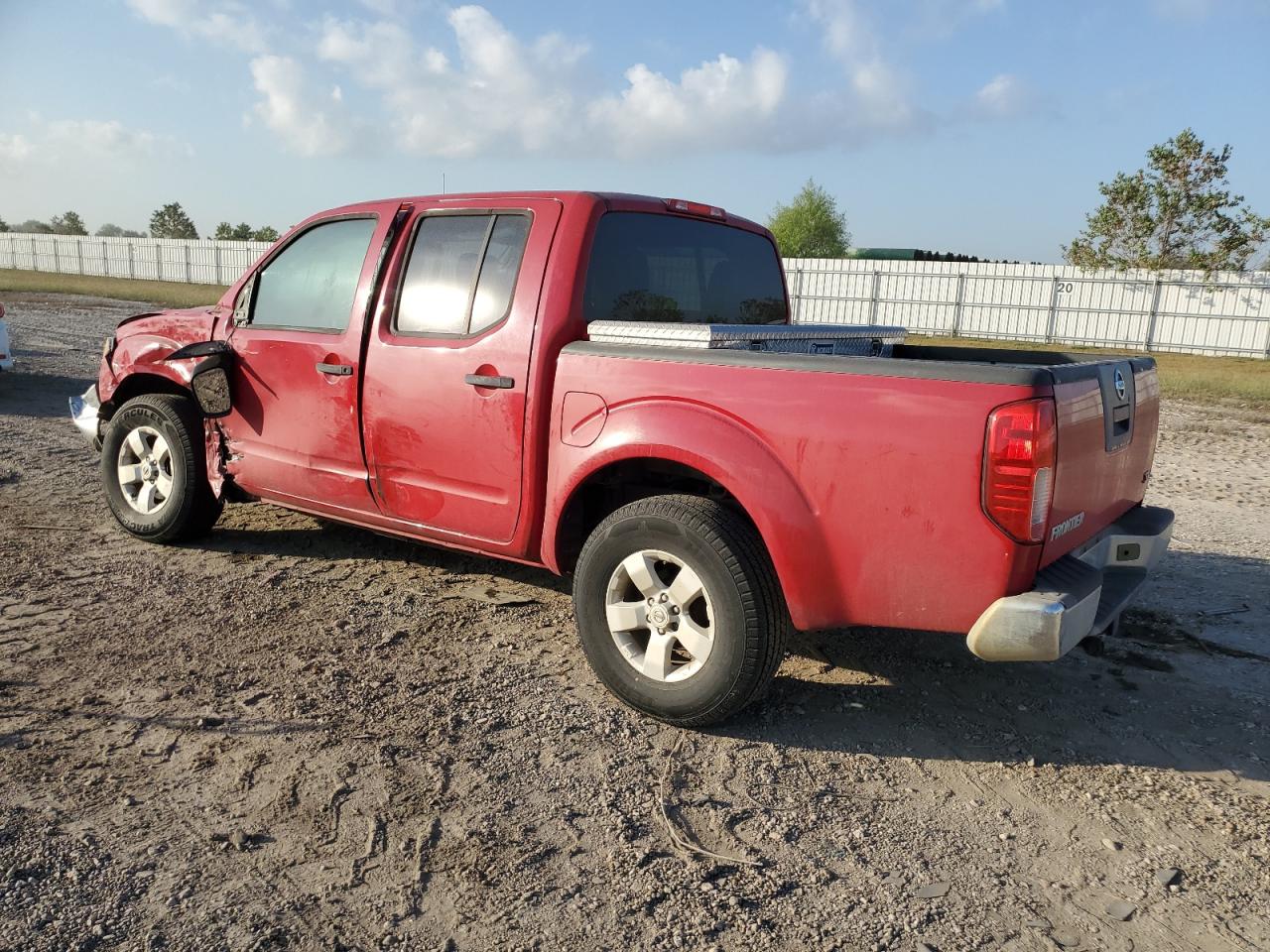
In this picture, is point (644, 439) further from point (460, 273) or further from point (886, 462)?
point (460, 273)

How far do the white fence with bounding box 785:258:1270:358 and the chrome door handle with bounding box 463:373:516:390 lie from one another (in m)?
27.4

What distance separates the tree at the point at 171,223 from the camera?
80.6 metres

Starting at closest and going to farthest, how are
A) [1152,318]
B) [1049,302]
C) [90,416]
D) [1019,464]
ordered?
[1019,464]
[90,416]
[1152,318]
[1049,302]

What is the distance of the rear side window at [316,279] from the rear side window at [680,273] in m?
1.30

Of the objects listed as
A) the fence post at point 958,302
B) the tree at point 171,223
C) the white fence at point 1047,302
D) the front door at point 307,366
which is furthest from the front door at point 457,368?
the tree at point 171,223

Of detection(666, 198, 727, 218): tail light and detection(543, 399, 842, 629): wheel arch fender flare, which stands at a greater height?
detection(666, 198, 727, 218): tail light

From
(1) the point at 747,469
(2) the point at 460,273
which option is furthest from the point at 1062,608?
(2) the point at 460,273

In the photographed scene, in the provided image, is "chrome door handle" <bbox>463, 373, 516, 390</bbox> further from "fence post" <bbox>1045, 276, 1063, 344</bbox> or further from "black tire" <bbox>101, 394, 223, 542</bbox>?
Answer: "fence post" <bbox>1045, 276, 1063, 344</bbox>

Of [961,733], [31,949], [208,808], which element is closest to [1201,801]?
[961,733]

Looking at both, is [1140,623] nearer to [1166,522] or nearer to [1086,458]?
[1166,522]

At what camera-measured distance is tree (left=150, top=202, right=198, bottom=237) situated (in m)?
80.6

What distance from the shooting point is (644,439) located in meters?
3.51

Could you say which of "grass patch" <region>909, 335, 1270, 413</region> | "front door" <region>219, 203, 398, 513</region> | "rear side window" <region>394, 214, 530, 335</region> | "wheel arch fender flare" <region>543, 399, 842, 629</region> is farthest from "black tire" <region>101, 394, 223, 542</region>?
"grass patch" <region>909, 335, 1270, 413</region>

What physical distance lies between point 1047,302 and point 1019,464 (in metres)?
30.0
